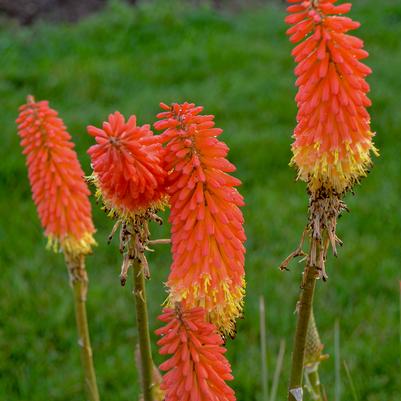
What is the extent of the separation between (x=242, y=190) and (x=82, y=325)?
3826 mm

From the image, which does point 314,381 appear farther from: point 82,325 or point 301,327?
point 82,325

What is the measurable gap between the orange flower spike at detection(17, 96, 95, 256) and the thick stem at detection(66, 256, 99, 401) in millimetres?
53

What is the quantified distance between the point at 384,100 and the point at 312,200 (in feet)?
18.8

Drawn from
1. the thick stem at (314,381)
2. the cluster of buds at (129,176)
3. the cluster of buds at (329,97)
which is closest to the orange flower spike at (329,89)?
the cluster of buds at (329,97)

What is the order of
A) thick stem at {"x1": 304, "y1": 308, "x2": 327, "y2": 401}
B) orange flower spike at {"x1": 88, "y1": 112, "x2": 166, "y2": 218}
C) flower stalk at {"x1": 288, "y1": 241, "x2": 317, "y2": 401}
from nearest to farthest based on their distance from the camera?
orange flower spike at {"x1": 88, "y1": 112, "x2": 166, "y2": 218}, flower stalk at {"x1": 288, "y1": 241, "x2": 317, "y2": 401}, thick stem at {"x1": 304, "y1": 308, "x2": 327, "y2": 401}

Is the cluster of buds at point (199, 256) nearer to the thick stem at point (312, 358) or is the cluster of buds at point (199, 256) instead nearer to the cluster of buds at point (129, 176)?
the cluster of buds at point (129, 176)

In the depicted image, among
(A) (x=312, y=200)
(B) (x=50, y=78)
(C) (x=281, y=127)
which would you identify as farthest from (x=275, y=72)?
(A) (x=312, y=200)

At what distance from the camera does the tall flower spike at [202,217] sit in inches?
63.5

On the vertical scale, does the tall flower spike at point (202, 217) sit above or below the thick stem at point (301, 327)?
above

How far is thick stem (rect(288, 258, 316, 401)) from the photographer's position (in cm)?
176

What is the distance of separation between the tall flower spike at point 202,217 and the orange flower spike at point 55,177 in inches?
30.5

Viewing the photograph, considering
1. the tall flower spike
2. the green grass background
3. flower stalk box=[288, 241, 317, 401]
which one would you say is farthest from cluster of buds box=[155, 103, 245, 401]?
the green grass background

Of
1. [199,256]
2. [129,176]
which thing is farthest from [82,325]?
[129,176]

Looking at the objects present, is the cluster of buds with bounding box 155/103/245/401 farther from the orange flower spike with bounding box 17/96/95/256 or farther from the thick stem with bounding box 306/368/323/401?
the orange flower spike with bounding box 17/96/95/256
